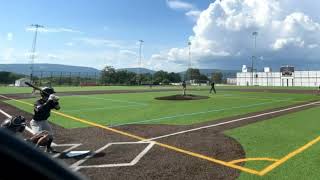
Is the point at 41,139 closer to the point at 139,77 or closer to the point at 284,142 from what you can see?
the point at 284,142

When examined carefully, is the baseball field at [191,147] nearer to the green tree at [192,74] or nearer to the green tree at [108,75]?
the green tree at [108,75]

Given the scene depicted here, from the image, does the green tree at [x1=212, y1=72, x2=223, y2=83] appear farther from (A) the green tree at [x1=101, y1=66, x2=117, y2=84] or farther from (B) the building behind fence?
(A) the green tree at [x1=101, y1=66, x2=117, y2=84]

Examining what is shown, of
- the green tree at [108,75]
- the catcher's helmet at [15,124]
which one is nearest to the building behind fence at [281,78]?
the green tree at [108,75]

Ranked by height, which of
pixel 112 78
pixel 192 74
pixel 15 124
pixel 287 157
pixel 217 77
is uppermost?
pixel 192 74

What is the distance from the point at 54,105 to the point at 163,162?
3.15 meters

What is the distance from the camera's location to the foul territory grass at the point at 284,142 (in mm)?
7789

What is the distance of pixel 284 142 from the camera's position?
11141 mm

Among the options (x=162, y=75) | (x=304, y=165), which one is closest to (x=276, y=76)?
(x=162, y=75)

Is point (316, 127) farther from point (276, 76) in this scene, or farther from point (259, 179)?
point (276, 76)

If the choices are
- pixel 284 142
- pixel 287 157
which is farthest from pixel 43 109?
pixel 284 142

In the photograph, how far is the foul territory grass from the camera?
25.6 ft

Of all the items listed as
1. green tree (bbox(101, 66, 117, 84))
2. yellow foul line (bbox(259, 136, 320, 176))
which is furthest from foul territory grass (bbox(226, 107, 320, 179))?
green tree (bbox(101, 66, 117, 84))

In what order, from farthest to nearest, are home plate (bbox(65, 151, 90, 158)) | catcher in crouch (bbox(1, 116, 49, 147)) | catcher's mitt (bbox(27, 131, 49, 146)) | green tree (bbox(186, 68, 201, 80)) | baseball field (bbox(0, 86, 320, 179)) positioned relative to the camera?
green tree (bbox(186, 68, 201, 80)) → home plate (bbox(65, 151, 90, 158)) → catcher's mitt (bbox(27, 131, 49, 146)) → catcher in crouch (bbox(1, 116, 49, 147)) → baseball field (bbox(0, 86, 320, 179))

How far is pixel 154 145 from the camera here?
420 inches
